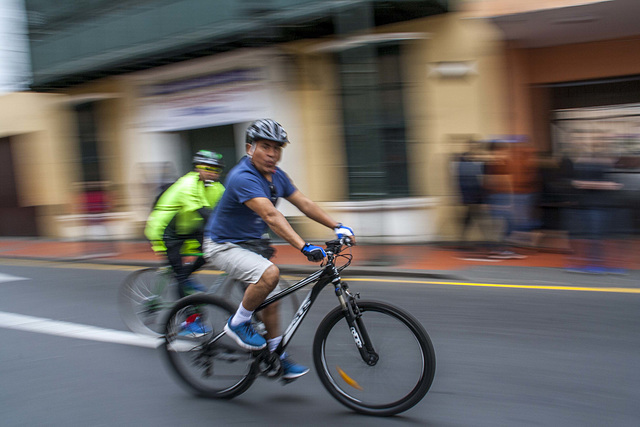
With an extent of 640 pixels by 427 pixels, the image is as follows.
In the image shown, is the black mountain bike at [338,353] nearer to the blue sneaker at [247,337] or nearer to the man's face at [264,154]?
Answer: the blue sneaker at [247,337]

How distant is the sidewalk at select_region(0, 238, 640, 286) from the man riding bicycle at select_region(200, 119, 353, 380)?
3.95m

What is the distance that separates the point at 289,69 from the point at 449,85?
3121 millimetres

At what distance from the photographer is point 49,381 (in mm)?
4254

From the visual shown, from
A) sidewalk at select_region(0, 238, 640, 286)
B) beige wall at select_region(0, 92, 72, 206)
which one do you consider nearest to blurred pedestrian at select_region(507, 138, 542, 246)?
sidewalk at select_region(0, 238, 640, 286)

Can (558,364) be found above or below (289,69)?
below

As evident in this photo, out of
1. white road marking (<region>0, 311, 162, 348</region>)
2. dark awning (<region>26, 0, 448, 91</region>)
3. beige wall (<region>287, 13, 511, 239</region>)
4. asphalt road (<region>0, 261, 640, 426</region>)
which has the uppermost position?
dark awning (<region>26, 0, 448, 91</region>)

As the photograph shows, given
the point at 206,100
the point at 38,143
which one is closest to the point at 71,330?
the point at 206,100

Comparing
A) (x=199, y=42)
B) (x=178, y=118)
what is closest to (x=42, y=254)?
(x=178, y=118)

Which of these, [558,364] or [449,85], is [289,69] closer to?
[449,85]

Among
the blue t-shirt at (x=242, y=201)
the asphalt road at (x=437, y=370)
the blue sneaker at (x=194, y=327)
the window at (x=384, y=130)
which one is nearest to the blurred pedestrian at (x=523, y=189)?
the asphalt road at (x=437, y=370)

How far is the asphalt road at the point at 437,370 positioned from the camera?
341 cm

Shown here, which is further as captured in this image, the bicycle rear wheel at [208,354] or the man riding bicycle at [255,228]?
the bicycle rear wheel at [208,354]

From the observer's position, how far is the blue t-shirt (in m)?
3.42

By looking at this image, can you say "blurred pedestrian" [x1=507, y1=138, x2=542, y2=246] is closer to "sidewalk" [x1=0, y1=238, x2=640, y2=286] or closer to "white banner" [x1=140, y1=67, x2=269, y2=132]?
"sidewalk" [x1=0, y1=238, x2=640, y2=286]
